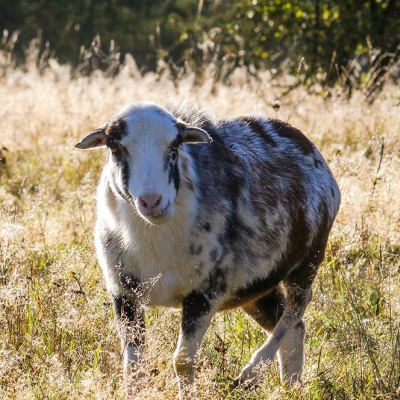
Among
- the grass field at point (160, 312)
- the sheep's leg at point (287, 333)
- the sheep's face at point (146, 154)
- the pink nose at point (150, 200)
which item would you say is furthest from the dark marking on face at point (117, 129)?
the sheep's leg at point (287, 333)

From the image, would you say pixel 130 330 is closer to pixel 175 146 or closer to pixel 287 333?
pixel 175 146

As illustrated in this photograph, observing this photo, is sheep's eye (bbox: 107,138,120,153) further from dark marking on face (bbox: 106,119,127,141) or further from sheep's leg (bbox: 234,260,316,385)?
sheep's leg (bbox: 234,260,316,385)

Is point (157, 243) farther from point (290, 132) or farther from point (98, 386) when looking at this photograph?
point (290, 132)

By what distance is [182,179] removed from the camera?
13.1 feet

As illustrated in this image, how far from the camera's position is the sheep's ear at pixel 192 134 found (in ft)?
12.8

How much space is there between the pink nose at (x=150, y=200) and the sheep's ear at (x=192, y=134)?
0.48 meters

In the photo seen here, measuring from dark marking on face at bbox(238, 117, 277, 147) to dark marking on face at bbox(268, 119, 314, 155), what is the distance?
0.11 meters

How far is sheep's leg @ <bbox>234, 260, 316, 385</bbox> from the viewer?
4.45 m

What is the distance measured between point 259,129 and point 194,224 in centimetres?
106

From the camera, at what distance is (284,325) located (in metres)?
4.55

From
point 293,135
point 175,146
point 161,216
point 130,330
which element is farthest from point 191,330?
point 293,135

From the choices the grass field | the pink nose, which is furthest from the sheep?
the grass field

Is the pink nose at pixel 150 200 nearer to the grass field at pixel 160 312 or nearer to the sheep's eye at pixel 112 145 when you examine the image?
the sheep's eye at pixel 112 145

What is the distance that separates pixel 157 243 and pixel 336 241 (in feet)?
7.50
